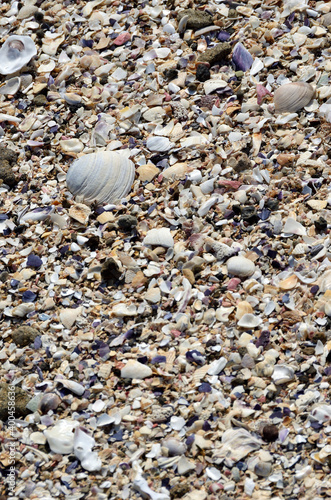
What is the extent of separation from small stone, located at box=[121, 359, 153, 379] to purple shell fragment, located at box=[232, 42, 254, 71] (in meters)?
1.72

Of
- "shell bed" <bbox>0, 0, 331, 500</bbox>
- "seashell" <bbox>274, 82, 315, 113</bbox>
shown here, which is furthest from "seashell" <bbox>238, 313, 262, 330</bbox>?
"seashell" <bbox>274, 82, 315, 113</bbox>

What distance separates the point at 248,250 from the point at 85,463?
Result: 1112mm

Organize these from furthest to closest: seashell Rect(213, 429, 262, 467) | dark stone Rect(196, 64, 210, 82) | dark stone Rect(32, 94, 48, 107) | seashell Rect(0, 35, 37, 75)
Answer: seashell Rect(0, 35, 37, 75) → dark stone Rect(32, 94, 48, 107) → dark stone Rect(196, 64, 210, 82) → seashell Rect(213, 429, 262, 467)

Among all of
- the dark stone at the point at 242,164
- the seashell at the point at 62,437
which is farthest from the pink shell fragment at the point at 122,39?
the seashell at the point at 62,437

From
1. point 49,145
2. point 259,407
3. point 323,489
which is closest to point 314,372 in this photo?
point 259,407

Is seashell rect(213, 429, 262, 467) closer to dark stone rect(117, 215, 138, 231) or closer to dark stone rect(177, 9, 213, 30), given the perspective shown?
dark stone rect(117, 215, 138, 231)

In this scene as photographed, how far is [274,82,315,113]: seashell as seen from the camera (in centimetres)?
297

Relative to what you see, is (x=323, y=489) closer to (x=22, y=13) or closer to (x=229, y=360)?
(x=229, y=360)

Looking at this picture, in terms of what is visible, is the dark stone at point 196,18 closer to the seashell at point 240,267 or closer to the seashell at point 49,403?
the seashell at point 240,267

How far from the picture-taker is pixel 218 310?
8.18 feet

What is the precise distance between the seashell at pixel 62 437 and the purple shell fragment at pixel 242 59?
6.62ft

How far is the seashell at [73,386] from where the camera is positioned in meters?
2.37

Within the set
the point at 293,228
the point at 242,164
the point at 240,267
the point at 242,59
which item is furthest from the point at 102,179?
the point at 242,59

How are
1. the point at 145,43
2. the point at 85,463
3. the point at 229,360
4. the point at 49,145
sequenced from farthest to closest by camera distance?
the point at 145,43, the point at 49,145, the point at 229,360, the point at 85,463
